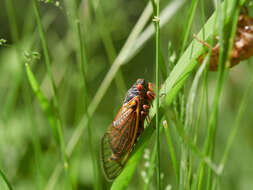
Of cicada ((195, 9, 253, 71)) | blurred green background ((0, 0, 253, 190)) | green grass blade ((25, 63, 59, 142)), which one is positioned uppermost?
cicada ((195, 9, 253, 71))

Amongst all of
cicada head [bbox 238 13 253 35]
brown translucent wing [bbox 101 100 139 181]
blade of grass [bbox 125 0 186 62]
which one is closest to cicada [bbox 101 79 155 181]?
brown translucent wing [bbox 101 100 139 181]

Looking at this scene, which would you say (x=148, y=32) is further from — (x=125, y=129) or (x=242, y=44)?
(x=242, y=44)

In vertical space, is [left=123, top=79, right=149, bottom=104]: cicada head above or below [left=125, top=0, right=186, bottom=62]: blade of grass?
below

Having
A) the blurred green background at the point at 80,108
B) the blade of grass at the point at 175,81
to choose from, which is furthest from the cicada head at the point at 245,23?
the blurred green background at the point at 80,108

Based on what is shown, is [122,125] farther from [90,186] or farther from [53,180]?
[90,186]

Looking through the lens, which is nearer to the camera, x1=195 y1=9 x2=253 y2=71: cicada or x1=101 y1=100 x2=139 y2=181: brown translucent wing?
x1=195 y1=9 x2=253 y2=71: cicada

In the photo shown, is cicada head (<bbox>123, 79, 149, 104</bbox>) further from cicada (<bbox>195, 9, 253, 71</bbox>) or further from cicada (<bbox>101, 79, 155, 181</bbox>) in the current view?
cicada (<bbox>195, 9, 253, 71</bbox>)

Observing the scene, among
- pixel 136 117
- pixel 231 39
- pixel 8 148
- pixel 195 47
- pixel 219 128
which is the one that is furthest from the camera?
pixel 219 128

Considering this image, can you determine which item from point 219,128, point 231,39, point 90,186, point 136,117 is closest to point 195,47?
point 231,39
